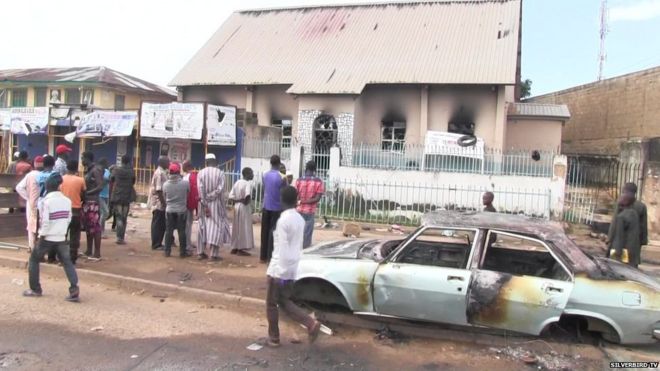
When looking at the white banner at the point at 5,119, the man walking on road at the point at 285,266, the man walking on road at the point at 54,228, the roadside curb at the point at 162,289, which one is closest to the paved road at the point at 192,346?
the roadside curb at the point at 162,289

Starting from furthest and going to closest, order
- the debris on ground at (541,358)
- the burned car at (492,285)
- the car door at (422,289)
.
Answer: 1. the car door at (422,289)
2. the burned car at (492,285)
3. the debris on ground at (541,358)

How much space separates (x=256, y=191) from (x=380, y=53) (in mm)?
9825

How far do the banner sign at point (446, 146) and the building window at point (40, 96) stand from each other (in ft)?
Result: 72.1

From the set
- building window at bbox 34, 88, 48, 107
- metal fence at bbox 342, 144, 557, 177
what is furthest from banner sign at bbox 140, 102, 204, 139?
building window at bbox 34, 88, 48, 107

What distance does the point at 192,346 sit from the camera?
4.95 meters

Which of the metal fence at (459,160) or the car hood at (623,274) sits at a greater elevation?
the metal fence at (459,160)

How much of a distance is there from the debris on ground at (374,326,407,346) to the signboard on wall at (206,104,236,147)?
1238 centimetres

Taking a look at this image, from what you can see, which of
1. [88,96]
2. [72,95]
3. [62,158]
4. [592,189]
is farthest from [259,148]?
[72,95]

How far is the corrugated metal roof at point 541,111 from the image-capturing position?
67.9 feet

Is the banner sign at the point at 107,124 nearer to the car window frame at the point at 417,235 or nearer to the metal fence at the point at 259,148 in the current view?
the metal fence at the point at 259,148

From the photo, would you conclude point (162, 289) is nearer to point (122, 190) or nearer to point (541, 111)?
point (122, 190)

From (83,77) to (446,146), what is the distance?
19.9m

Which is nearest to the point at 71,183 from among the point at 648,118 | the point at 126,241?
the point at 126,241

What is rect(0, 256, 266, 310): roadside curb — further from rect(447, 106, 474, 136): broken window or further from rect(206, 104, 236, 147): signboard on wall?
rect(447, 106, 474, 136): broken window
